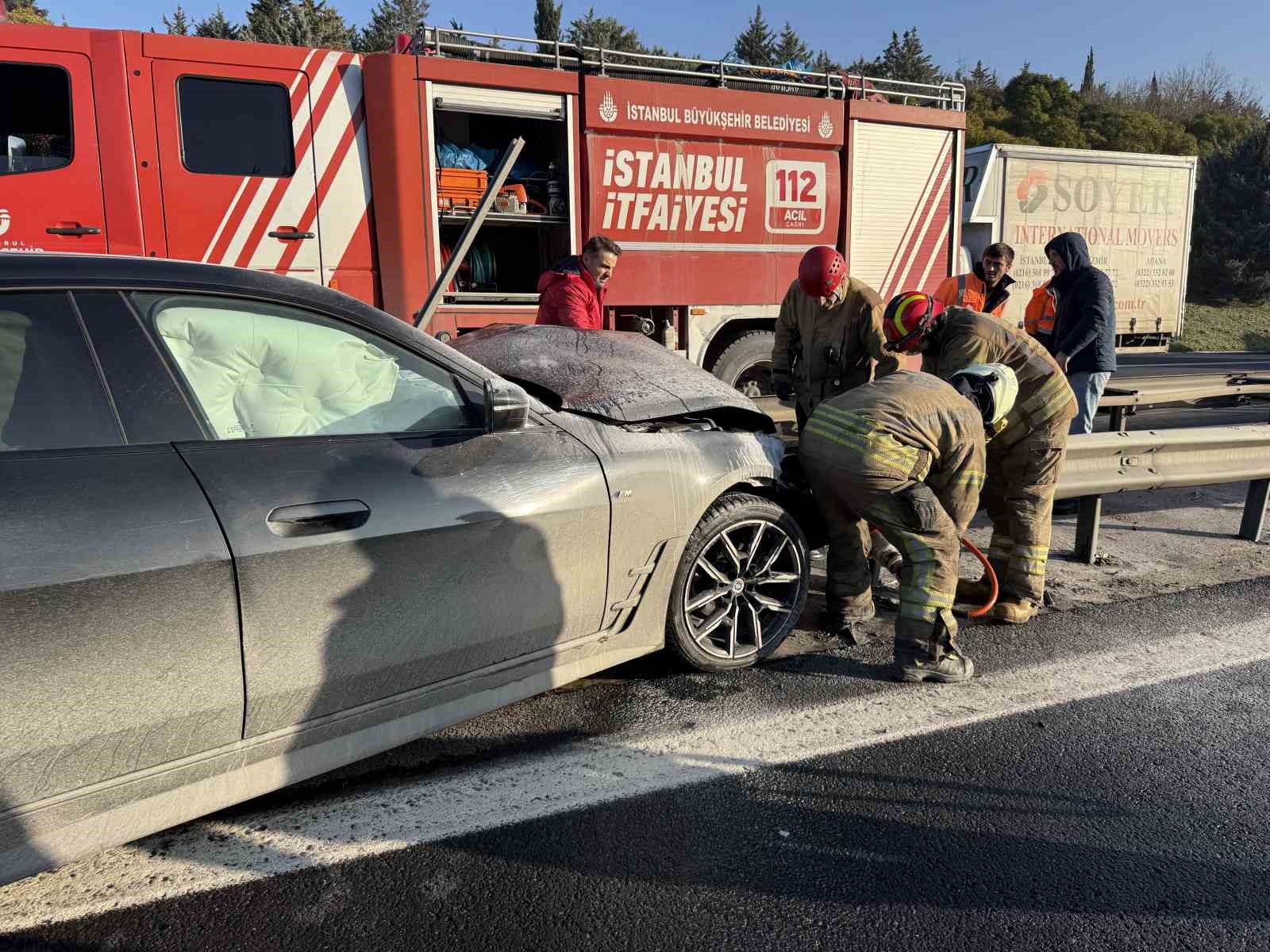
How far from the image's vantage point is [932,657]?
3389 mm

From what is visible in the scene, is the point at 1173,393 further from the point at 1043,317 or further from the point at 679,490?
the point at 679,490

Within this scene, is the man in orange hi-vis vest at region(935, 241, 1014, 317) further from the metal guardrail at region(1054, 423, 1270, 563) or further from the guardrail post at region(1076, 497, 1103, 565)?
the guardrail post at region(1076, 497, 1103, 565)

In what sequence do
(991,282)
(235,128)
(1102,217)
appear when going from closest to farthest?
(235,128) → (991,282) → (1102,217)

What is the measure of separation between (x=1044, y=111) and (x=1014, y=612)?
123 feet

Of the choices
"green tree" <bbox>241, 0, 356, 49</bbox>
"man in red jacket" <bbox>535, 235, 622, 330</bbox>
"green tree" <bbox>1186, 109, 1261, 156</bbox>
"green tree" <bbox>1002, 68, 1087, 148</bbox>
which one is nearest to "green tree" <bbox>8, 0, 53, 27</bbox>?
"green tree" <bbox>241, 0, 356, 49</bbox>

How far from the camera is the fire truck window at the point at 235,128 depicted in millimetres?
5500

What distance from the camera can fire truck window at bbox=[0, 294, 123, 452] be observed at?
1.93 m

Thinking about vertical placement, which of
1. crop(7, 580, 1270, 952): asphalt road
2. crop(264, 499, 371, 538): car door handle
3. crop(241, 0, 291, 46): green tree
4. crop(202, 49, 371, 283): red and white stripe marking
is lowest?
crop(7, 580, 1270, 952): asphalt road

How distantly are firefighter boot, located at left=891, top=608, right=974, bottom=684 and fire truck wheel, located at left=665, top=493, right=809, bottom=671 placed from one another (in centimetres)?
42

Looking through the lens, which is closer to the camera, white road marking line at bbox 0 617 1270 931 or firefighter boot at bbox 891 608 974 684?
white road marking line at bbox 0 617 1270 931

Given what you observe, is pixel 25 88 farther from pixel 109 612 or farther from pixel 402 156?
pixel 109 612

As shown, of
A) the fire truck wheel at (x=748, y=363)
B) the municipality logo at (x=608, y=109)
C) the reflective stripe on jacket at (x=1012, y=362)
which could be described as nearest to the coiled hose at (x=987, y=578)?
the reflective stripe on jacket at (x=1012, y=362)

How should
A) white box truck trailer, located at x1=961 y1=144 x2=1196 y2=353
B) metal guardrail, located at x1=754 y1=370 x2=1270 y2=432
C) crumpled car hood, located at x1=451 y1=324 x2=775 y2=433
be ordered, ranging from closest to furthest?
crumpled car hood, located at x1=451 y1=324 x2=775 y2=433
metal guardrail, located at x1=754 y1=370 x2=1270 y2=432
white box truck trailer, located at x1=961 y1=144 x2=1196 y2=353

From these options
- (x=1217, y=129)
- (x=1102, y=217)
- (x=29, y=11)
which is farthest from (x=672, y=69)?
(x=1217, y=129)
